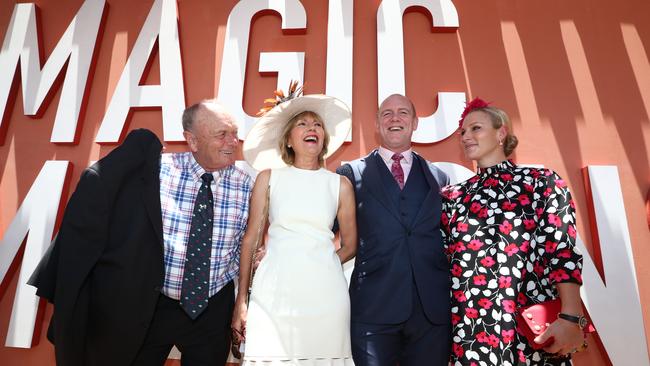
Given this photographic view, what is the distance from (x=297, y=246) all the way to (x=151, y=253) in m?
0.76

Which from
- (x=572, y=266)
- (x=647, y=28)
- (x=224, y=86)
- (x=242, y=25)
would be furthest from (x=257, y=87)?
(x=647, y=28)

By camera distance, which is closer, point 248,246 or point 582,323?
point 582,323

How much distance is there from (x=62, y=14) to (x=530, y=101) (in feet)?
14.3

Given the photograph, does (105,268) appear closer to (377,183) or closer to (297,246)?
(297,246)

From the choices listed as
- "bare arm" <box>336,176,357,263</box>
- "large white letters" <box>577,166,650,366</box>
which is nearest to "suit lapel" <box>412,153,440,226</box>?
"bare arm" <box>336,176,357,263</box>

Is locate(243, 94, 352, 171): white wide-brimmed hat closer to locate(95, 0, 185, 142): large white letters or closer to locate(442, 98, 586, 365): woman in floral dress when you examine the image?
locate(442, 98, 586, 365): woman in floral dress

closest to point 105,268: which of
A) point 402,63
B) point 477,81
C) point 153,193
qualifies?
point 153,193

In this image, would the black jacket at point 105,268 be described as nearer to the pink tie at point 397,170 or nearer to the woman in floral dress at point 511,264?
the pink tie at point 397,170

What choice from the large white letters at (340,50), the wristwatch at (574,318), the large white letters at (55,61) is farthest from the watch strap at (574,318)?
the large white letters at (55,61)

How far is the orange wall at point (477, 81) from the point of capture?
3330mm

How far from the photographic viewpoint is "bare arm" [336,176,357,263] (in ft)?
7.34

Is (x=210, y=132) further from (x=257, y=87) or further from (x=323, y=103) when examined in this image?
(x=257, y=87)

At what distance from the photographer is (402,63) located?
344cm

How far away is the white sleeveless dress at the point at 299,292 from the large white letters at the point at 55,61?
2603 millimetres
